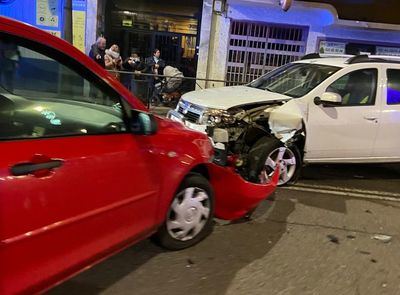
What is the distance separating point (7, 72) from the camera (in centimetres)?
261

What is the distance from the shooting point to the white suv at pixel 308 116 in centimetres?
561

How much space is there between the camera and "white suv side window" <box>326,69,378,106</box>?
6363mm

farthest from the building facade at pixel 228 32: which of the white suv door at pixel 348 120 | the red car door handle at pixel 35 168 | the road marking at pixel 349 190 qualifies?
the red car door handle at pixel 35 168

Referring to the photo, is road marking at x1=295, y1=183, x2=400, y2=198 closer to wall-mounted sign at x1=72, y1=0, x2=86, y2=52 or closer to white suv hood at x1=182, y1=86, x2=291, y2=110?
white suv hood at x1=182, y1=86, x2=291, y2=110

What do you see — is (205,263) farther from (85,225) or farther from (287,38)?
(287,38)

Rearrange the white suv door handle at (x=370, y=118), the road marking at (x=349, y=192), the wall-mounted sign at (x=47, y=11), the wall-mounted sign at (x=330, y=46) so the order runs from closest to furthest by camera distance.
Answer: the road marking at (x=349, y=192)
the white suv door handle at (x=370, y=118)
the wall-mounted sign at (x=47, y=11)
the wall-mounted sign at (x=330, y=46)

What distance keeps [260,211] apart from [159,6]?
11.3 m

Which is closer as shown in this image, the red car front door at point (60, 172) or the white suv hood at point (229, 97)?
the red car front door at point (60, 172)

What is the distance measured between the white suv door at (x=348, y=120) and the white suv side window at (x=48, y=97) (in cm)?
357

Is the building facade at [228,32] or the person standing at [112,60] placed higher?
the building facade at [228,32]

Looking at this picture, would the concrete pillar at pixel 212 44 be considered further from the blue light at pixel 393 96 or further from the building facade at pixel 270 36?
the blue light at pixel 393 96

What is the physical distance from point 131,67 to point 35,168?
10.7 meters

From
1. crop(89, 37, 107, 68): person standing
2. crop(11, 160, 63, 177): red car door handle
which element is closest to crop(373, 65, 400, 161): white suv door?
crop(11, 160, 63, 177): red car door handle

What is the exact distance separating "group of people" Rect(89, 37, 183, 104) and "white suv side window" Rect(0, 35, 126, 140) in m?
7.57
